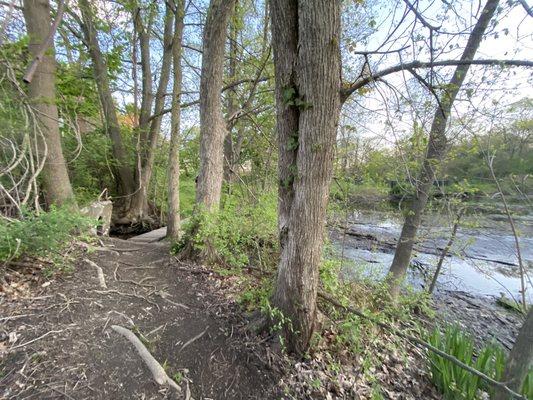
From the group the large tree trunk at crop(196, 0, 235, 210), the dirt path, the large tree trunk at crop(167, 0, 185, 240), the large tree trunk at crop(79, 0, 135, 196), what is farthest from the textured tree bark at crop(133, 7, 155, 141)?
the dirt path

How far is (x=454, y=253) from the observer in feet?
14.0

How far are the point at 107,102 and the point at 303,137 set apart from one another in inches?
248

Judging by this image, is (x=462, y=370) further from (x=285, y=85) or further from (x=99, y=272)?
(x=99, y=272)

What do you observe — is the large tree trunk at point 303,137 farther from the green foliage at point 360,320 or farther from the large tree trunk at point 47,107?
the large tree trunk at point 47,107

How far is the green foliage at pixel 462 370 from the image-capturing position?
7.45 feet

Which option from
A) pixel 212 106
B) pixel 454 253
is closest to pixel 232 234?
pixel 212 106

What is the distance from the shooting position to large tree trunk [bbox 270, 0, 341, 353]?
6.03 ft

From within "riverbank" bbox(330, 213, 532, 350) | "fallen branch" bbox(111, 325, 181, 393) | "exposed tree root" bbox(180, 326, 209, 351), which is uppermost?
"fallen branch" bbox(111, 325, 181, 393)

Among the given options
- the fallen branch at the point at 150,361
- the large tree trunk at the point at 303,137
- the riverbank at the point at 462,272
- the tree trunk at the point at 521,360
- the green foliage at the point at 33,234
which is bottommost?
the riverbank at the point at 462,272

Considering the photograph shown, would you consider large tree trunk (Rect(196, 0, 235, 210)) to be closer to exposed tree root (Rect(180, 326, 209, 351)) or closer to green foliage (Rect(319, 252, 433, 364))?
exposed tree root (Rect(180, 326, 209, 351))

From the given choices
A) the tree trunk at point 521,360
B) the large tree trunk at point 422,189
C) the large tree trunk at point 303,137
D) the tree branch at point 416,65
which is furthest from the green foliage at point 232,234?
the tree trunk at point 521,360

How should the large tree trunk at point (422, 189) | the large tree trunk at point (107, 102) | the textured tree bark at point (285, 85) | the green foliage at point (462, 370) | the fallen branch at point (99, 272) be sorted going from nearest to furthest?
the textured tree bark at point (285, 85)
the green foliage at point (462, 370)
the fallen branch at point (99, 272)
the large tree trunk at point (422, 189)
the large tree trunk at point (107, 102)

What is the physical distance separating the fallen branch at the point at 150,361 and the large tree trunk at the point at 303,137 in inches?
40.4

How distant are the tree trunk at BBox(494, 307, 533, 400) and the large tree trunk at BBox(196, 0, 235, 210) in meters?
3.48
